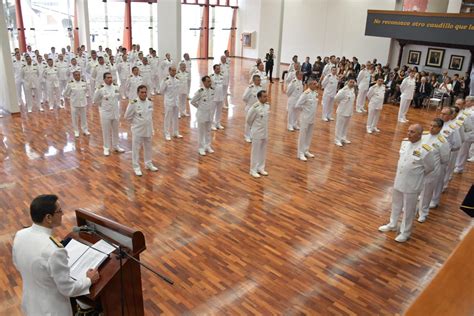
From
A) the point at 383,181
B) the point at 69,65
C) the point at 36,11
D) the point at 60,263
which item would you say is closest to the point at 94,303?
the point at 60,263

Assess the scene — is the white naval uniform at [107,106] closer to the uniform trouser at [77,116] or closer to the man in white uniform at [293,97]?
A: the uniform trouser at [77,116]

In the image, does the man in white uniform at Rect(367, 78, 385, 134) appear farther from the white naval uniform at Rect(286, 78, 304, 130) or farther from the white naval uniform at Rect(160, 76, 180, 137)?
the white naval uniform at Rect(160, 76, 180, 137)

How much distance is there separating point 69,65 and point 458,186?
10.7 m

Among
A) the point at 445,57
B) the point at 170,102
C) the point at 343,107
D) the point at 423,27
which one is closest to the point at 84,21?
the point at 170,102

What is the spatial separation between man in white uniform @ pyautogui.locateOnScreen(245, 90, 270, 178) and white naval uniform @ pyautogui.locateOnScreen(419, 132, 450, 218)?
2551mm

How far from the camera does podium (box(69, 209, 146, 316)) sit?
2432 millimetres

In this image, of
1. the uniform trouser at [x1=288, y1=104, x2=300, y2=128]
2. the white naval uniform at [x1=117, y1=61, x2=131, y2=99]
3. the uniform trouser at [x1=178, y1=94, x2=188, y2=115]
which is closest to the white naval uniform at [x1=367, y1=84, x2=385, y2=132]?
the uniform trouser at [x1=288, y1=104, x2=300, y2=128]

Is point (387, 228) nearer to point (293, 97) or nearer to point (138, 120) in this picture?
point (138, 120)

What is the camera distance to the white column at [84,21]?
16.4m

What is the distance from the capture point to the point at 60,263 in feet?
7.40

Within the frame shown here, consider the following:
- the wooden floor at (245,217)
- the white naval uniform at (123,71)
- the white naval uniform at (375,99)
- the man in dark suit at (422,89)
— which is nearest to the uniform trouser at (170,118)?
the wooden floor at (245,217)

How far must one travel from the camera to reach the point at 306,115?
7.76m

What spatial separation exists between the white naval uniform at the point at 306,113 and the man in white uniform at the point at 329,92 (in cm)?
309

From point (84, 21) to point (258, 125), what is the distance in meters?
13.0
